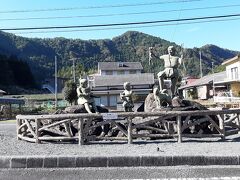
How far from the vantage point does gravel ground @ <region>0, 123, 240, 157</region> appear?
8266mm

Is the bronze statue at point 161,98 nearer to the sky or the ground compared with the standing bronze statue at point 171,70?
nearer to the ground

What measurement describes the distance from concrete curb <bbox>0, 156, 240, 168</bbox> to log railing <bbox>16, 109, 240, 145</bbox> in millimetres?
2206

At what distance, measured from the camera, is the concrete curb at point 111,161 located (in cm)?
753

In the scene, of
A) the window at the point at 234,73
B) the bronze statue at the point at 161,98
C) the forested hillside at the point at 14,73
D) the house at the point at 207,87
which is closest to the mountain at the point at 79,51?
the forested hillside at the point at 14,73

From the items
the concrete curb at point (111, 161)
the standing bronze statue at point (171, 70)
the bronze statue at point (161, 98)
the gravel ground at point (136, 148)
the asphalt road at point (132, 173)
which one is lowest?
the asphalt road at point (132, 173)

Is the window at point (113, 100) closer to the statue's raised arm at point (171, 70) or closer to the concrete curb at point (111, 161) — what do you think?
the statue's raised arm at point (171, 70)

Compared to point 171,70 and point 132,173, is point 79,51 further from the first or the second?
point 132,173

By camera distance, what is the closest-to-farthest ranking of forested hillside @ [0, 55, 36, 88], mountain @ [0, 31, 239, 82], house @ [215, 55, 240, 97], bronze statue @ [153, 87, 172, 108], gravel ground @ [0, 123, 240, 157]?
gravel ground @ [0, 123, 240, 157], bronze statue @ [153, 87, 172, 108], house @ [215, 55, 240, 97], forested hillside @ [0, 55, 36, 88], mountain @ [0, 31, 239, 82]

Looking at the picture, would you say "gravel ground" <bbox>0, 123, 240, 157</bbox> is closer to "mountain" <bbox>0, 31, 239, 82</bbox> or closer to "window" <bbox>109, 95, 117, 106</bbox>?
"window" <bbox>109, 95, 117, 106</bbox>

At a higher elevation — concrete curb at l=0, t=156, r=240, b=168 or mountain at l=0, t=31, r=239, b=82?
mountain at l=0, t=31, r=239, b=82

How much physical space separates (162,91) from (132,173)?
19.5 feet

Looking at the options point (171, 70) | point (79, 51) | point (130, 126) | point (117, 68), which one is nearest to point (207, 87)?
point (117, 68)

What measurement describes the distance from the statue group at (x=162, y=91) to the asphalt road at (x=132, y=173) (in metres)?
4.60

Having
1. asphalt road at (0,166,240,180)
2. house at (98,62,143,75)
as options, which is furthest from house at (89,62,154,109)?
asphalt road at (0,166,240,180)
